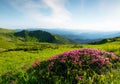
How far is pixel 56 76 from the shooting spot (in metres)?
11.4

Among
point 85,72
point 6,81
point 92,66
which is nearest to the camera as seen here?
point 85,72

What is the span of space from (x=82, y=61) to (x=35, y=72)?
129 inches

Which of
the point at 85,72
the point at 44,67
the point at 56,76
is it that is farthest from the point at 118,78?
the point at 44,67

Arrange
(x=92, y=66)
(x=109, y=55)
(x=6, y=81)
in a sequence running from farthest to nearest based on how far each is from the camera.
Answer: (x=109, y=55) < (x=6, y=81) < (x=92, y=66)

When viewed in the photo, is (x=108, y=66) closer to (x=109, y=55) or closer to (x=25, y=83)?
(x=109, y=55)

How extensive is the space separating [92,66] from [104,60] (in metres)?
1.00

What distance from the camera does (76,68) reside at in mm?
11938

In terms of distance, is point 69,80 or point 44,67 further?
point 44,67

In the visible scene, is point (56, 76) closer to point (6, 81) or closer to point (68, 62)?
point (68, 62)

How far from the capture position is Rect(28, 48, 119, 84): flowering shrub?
11242 mm

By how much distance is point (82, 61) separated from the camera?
40.9 feet

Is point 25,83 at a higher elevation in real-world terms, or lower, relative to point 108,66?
lower

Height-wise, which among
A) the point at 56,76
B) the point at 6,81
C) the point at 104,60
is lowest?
the point at 6,81

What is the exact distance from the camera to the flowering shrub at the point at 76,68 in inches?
443
